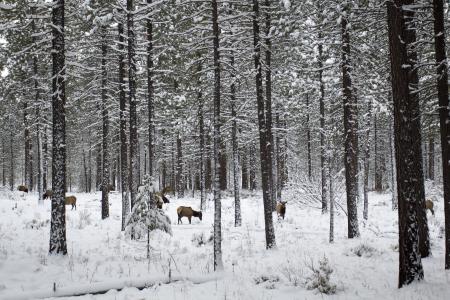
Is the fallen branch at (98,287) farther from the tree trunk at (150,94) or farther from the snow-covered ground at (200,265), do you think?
the tree trunk at (150,94)

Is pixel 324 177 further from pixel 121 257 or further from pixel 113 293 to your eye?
pixel 113 293

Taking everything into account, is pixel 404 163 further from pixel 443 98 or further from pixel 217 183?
pixel 217 183

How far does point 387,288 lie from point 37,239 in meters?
11.9

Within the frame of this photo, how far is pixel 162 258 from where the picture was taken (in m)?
11.8

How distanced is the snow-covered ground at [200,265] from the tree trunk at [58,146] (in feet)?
2.26

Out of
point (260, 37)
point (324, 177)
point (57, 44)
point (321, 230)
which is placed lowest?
point (321, 230)

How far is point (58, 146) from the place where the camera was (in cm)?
1107

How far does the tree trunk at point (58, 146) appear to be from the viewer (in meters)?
10.8

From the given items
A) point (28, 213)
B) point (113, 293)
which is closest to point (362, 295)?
point (113, 293)

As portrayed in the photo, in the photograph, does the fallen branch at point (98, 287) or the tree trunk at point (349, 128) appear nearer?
the fallen branch at point (98, 287)

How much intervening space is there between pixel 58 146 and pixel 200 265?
18.9 ft

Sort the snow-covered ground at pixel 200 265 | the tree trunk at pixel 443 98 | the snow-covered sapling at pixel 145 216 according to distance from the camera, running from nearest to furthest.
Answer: the snow-covered ground at pixel 200 265 < the tree trunk at pixel 443 98 < the snow-covered sapling at pixel 145 216

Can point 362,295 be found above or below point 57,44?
below

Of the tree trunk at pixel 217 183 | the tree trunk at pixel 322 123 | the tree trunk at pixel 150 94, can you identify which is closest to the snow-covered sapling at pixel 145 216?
the tree trunk at pixel 217 183
